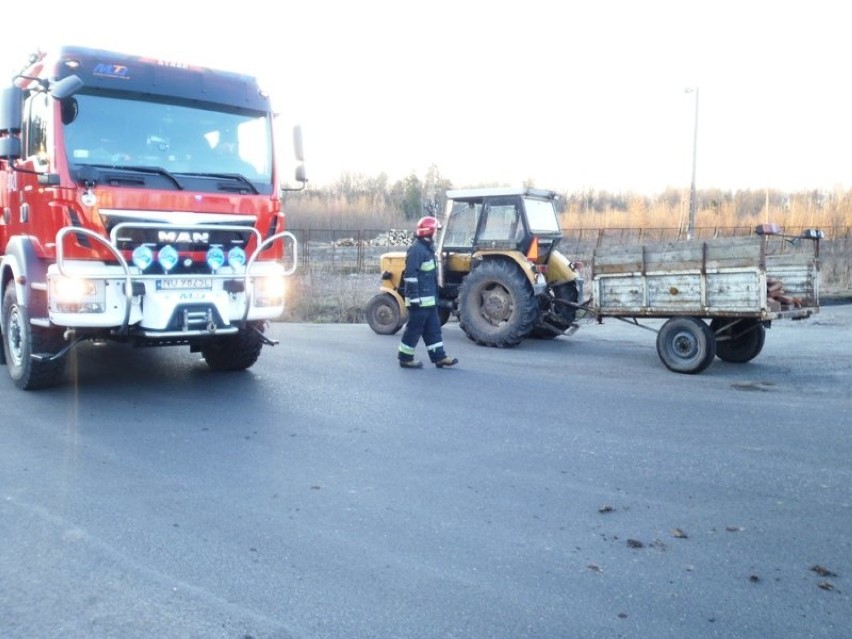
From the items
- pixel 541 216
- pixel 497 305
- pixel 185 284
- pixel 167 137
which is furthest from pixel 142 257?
pixel 541 216

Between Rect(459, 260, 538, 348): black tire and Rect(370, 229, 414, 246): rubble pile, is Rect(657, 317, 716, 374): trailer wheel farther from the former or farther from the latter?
Rect(370, 229, 414, 246): rubble pile

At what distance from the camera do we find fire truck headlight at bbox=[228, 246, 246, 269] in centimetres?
778

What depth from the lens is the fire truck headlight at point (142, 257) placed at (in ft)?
23.6

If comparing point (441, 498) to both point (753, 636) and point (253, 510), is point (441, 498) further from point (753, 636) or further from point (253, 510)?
point (753, 636)

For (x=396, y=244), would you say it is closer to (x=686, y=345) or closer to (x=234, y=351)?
(x=686, y=345)

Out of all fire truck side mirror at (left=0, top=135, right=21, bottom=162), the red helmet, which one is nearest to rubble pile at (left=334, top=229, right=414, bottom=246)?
the red helmet

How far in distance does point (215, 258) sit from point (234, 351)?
5.90 feet

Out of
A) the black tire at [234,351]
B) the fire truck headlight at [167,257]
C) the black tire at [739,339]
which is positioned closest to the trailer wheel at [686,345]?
the black tire at [739,339]

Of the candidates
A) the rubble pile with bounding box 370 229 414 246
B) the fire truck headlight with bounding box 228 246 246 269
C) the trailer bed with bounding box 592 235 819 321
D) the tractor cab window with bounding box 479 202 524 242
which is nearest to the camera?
the fire truck headlight with bounding box 228 246 246 269

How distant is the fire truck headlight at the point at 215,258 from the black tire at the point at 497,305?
5.09 metres

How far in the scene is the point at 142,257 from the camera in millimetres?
7215

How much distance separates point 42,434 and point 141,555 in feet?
9.13

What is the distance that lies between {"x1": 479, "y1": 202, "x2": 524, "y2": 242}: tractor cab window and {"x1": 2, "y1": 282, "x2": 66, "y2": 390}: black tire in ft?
21.3

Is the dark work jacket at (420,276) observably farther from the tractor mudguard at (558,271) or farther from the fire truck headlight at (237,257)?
the tractor mudguard at (558,271)
